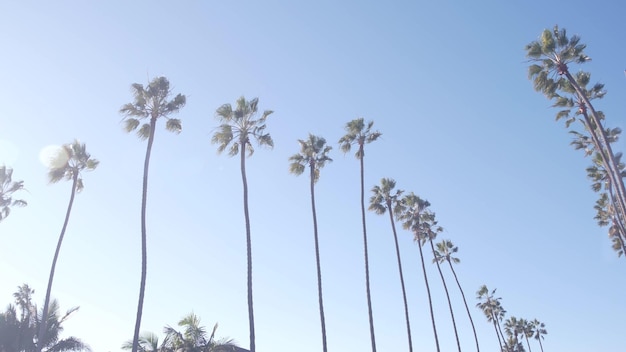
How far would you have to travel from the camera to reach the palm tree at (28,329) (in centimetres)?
3024

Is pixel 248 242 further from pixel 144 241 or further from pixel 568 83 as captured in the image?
pixel 568 83

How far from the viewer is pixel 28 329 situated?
3095 centimetres

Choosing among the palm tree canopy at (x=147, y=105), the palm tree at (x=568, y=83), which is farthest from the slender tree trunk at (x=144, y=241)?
the palm tree at (x=568, y=83)

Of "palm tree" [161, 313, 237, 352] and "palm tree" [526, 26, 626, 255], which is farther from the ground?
"palm tree" [526, 26, 626, 255]

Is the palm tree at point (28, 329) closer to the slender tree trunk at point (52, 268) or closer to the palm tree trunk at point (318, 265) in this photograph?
the slender tree trunk at point (52, 268)

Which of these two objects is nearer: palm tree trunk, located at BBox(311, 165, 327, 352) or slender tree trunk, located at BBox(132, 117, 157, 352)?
slender tree trunk, located at BBox(132, 117, 157, 352)

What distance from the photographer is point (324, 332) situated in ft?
105

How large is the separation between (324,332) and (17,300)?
69.3ft

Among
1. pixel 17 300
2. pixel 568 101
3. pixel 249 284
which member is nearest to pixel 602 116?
pixel 568 101

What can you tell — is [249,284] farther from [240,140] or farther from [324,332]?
[240,140]

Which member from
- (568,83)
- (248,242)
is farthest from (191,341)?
(568,83)

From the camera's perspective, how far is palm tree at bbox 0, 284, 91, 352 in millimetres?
30237

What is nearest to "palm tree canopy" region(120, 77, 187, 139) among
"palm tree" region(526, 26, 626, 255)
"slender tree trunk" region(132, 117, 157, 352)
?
"slender tree trunk" region(132, 117, 157, 352)

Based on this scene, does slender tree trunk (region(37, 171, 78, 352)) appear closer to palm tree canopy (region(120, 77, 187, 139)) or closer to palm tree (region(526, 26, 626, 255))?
palm tree canopy (region(120, 77, 187, 139))
